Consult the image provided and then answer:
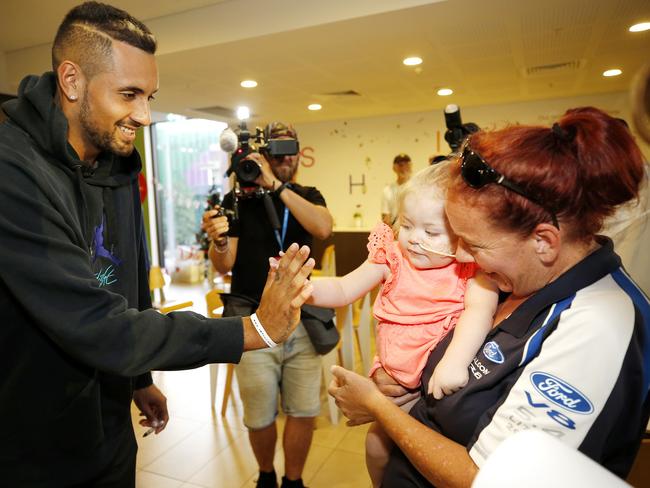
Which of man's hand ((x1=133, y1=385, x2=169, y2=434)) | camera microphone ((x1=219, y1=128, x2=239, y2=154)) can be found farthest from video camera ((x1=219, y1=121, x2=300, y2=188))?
man's hand ((x1=133, y1=385, x2=169, y2=434))

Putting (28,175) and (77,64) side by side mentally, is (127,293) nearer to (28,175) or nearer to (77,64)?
(28,175)

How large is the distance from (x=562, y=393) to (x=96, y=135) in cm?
125

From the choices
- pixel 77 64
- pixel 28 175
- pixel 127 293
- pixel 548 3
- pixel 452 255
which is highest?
pixel 548 3

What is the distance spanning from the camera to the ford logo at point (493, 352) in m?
0.90

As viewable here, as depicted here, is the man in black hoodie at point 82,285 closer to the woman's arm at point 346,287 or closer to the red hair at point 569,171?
the woman's arm at point 346,287

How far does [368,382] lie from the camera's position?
1131 mm

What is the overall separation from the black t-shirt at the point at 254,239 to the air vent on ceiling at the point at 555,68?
14.1 ft

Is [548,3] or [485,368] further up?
[548,3]

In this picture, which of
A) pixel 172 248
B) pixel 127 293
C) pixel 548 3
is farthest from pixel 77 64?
pixel 172 248

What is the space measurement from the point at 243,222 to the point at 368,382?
1151 millimetres

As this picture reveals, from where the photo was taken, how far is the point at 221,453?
2.68 m

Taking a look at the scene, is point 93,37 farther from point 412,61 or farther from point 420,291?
point 412,61

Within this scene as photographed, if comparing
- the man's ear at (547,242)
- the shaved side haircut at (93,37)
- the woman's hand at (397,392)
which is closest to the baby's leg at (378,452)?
the woman's hand at (397,392)

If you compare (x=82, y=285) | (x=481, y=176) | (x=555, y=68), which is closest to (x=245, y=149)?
(x=82, y=285)
